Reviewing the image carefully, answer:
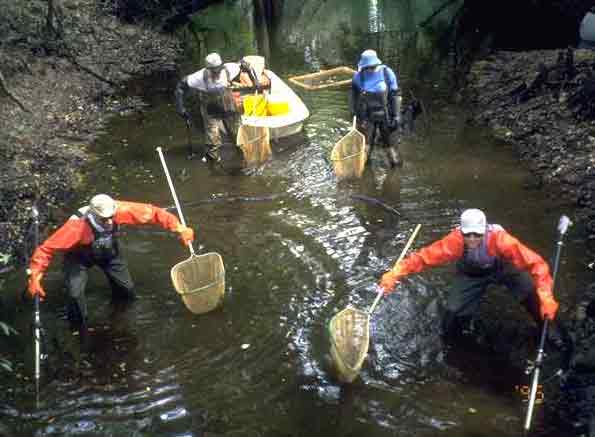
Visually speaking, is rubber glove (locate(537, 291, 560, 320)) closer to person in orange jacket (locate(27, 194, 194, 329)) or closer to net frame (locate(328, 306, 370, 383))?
net frame (locate(328, 306, 370, 383))

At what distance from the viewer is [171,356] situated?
811cm

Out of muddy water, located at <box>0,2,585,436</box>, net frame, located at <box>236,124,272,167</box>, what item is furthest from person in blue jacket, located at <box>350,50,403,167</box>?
net frame, located at <box>236,124,272,167</box>

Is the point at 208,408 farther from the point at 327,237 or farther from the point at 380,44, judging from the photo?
the point at 380,44

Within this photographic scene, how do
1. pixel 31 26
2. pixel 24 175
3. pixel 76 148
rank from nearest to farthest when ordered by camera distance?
1. pixel 24 175
2. pixel 76 148
3. pixel 31 26

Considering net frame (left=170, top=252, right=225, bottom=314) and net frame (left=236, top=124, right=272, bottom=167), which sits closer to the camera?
net frame (left=170, top=252, right=225, bottom=314)

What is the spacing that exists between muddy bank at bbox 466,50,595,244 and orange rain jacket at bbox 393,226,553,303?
3.45 meters

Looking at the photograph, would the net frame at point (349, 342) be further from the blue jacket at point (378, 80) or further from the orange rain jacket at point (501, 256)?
the blue jacket at point (378, 80)

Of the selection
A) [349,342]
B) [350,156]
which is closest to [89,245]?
[349,342]

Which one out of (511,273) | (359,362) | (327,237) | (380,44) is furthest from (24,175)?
(380,44)

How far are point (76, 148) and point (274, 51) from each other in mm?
11927

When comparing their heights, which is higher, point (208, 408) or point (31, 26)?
point (31, 26)

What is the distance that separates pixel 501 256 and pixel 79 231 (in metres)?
4.68

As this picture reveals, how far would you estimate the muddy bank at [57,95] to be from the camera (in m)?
11.9

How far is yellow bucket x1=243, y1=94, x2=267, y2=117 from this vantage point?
47.5 feet
